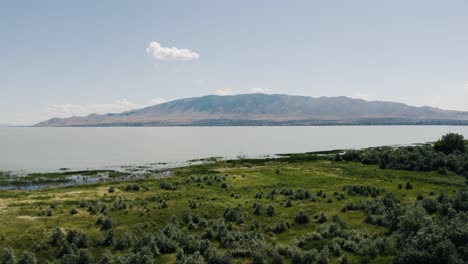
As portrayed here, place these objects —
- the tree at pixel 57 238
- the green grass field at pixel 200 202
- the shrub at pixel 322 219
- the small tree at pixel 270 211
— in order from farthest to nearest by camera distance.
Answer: the small tree at pixel 270 211 < the shrub at pixel 322 219 < the green grass field at pixel 200 202 < the tree at pixel 57 238

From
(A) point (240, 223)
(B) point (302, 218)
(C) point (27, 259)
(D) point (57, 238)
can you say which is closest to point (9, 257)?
(C) point (27, 259)

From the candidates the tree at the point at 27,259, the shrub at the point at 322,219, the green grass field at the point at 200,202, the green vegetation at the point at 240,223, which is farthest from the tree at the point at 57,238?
the shrub at the point at 322,219

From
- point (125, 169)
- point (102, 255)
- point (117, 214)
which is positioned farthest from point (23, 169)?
point (102, 255)

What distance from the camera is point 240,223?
4341 cm

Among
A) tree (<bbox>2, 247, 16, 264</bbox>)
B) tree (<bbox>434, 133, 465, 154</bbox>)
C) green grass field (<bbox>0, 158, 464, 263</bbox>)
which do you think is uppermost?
tree (<bbox>434, 133, 465, 154</bbox>)

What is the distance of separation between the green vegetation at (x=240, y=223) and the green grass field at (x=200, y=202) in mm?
164

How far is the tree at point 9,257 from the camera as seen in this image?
31031 millimetres

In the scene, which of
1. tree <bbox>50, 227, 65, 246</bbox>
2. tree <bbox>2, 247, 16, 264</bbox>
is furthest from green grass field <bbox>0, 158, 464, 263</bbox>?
tree <bbox>2, 247, 16, 264</bbox>

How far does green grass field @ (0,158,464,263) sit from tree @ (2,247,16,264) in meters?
2.30

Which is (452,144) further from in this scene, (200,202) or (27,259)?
(27,259)

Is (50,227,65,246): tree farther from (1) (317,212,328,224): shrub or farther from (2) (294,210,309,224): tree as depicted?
(1) (317,212,328,224): shrub

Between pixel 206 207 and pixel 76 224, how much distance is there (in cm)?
1733

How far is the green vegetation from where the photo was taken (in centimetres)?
3100

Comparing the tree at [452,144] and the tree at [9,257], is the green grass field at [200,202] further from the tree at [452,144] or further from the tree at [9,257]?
the tree at [452,144]
